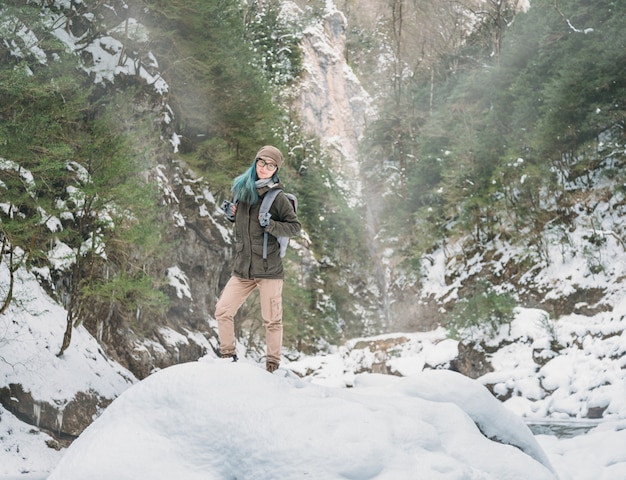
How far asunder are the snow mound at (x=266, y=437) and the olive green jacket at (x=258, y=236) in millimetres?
1004

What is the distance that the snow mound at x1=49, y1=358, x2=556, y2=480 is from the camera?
9.64 feet

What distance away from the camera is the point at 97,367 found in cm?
965

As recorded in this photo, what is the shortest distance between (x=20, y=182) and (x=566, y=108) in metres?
15.4

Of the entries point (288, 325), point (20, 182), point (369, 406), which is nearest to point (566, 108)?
point (288, 325)

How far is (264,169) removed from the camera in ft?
14.7

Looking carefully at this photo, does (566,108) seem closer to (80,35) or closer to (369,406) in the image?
(80,35)

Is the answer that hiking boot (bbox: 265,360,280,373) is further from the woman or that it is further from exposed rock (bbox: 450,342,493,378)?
exposed rock (bbox: 450,342,493,378)

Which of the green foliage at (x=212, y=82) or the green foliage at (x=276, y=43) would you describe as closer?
the green foliage at (x=212, y=82)

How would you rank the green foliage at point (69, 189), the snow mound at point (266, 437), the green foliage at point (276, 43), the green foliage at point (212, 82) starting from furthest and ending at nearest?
the green foliage at point (276, 43) → the green foliage at point (212, 82) → the green foliage at point (69, 189) → the snow mound at point (266, 437)

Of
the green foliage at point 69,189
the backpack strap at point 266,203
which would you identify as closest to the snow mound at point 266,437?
the backpack strap at point 266,203

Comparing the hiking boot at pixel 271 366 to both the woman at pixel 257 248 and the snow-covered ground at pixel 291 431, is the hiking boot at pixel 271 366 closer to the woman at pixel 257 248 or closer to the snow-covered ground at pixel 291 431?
the woman at pixel 257 248

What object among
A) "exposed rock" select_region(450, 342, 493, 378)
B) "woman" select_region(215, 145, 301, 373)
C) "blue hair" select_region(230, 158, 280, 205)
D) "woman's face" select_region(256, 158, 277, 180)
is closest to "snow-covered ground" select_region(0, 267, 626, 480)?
"woman" select_region(215, 145, 301, 373)

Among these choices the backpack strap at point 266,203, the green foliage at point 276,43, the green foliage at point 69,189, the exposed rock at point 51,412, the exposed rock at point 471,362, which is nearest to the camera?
the backpack strap at point 266,203

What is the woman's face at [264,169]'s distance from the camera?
4.47 m
